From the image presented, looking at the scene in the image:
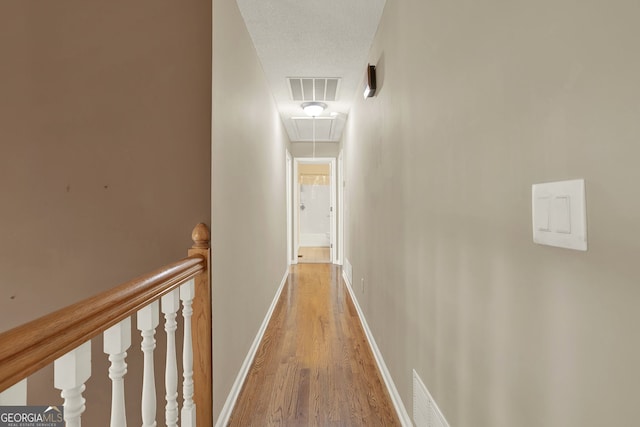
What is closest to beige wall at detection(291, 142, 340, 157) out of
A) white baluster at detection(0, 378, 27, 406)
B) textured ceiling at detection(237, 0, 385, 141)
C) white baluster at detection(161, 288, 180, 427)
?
textured ceiling at detection(237, 0, 385, 141)

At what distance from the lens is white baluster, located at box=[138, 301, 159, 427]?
1.02 m

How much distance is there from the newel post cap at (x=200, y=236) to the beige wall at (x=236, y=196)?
97 millimetres

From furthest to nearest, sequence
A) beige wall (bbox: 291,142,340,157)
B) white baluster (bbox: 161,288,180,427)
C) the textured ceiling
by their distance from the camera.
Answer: beige wall (bbox: 291,142,340,157) → the textured ceiling → white baluster (bbox: 161,288,180,427)

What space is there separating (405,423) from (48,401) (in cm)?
179

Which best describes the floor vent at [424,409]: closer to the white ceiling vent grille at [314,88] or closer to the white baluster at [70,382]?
the white baluster at [70,382]

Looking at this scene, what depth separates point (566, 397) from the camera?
0.64m

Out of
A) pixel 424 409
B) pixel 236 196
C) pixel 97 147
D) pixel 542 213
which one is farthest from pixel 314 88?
pixel 542 213

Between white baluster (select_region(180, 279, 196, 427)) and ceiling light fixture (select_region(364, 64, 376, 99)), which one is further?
ceiling light fixture (select_region(364, 64, 376, 99))

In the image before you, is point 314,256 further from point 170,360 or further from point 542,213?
point 542,213

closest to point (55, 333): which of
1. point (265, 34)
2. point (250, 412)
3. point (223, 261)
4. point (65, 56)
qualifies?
point (223, 261)

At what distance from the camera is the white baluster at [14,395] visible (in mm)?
541

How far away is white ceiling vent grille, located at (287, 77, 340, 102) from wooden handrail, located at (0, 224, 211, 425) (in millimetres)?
2352

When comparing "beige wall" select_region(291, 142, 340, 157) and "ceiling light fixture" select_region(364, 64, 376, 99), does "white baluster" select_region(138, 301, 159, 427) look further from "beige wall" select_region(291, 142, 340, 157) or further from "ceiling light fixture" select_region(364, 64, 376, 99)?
"beige wall" select_region(291, 142, 340, 157)

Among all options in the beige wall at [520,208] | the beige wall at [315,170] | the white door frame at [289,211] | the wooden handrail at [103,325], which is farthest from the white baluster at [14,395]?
the beige wall at [315,170]
